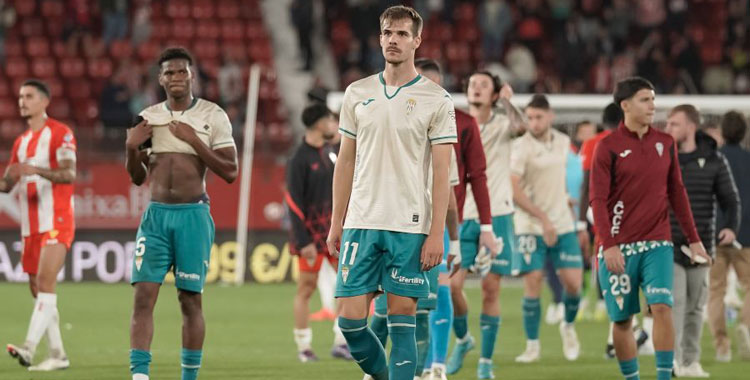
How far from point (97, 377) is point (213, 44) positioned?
17.5 meters

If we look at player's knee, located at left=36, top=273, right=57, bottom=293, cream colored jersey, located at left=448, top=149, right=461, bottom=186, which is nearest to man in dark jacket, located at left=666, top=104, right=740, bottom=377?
cream colored jersey, located at left=448, top=149, right=461, bottom=186

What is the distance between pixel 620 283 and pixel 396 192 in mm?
2312

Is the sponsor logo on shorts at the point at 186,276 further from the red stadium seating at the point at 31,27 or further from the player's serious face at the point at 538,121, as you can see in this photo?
the red stadium seating at the point at 31,27

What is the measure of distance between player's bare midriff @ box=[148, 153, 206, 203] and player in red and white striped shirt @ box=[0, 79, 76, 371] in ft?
7.75

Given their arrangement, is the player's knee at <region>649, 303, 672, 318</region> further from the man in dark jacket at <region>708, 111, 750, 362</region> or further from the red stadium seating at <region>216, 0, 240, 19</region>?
the red stadium seating at <region>216, 0, 240, 19</region>

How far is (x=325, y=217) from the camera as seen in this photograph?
12820 mm

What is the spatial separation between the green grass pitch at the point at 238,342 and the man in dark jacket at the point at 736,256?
0.31 meters

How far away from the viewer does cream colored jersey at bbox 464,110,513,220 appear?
1112cm

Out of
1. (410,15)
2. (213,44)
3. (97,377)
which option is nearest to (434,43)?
(213,44)

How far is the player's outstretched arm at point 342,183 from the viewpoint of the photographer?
308 inches

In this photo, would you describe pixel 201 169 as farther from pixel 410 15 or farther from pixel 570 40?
pixel 570 40

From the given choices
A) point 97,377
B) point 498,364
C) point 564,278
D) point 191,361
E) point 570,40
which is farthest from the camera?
point 570,40

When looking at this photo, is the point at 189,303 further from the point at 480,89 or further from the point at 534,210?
the point at 534,210

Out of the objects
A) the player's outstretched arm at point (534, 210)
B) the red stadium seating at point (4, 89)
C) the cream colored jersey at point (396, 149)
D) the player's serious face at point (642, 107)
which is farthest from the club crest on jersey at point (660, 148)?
the red stadium seating at point (4, 89)
